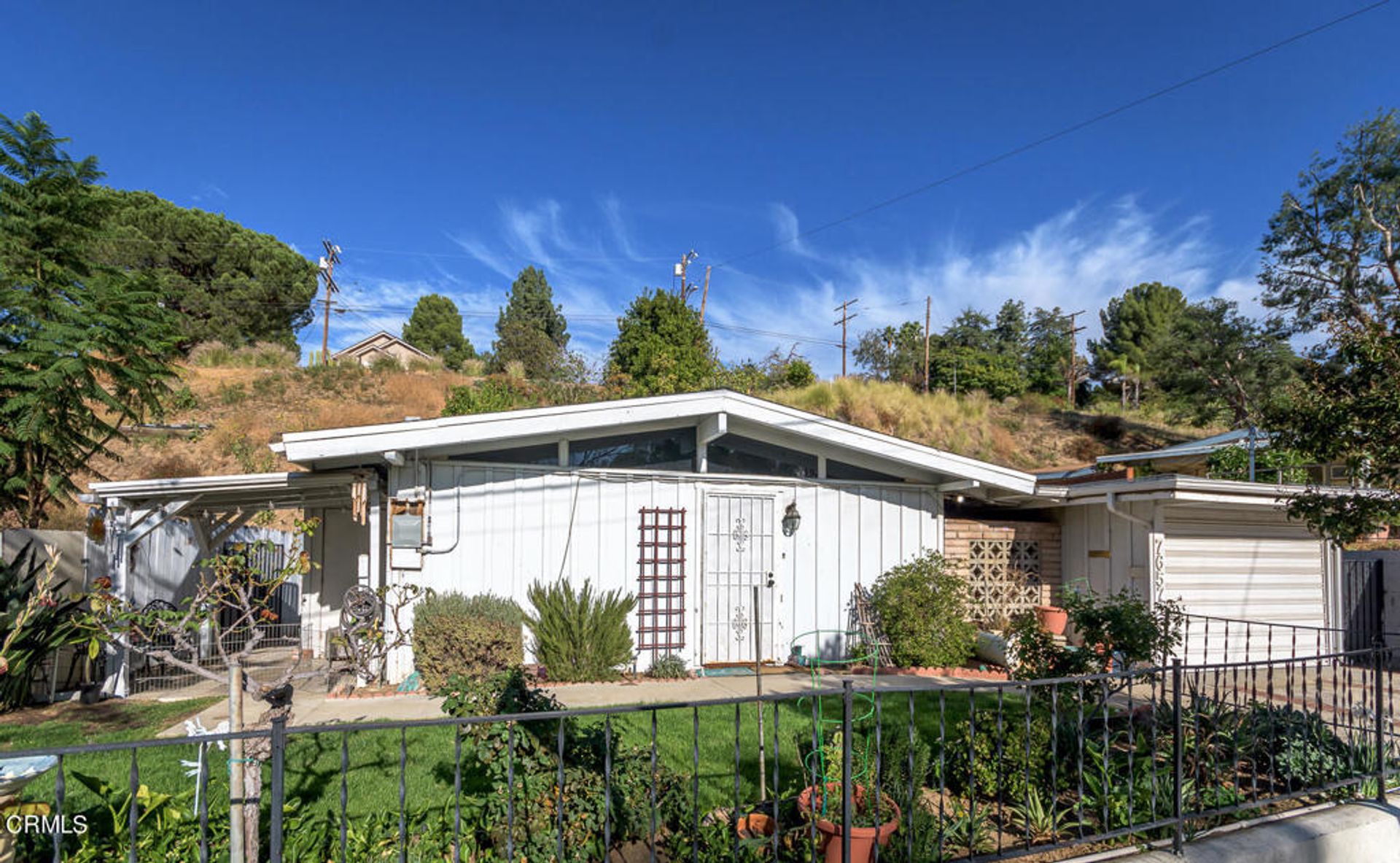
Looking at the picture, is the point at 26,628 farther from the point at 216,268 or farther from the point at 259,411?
the point at 216,268

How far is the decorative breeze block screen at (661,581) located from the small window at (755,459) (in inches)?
34.0

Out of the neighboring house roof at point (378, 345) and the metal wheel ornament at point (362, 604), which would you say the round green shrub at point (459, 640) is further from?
the neighboring house roof at point (378, 345)

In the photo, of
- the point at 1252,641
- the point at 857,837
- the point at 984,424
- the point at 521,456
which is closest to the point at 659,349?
the point at 984,424

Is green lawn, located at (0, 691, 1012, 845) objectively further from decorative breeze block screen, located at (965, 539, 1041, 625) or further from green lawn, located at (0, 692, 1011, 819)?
decorative breeze block screen, located at (965, 539, 1041, 625)

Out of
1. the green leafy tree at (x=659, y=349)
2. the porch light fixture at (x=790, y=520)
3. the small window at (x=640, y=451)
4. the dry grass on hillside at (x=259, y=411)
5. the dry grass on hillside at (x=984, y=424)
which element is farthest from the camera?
the green leafy tree at (x=659, y=349)

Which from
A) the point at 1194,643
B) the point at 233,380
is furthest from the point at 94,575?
the point at 233,380

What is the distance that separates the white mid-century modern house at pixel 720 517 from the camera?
26.3ft

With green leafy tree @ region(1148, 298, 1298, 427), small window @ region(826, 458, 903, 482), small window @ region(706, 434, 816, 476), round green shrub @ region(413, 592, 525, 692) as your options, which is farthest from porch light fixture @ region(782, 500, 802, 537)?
green leafy tree @ region(1148, 298, 1298, 427)

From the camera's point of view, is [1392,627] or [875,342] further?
[875,342]

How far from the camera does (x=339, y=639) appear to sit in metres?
6.72

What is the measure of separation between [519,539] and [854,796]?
521 centimetres

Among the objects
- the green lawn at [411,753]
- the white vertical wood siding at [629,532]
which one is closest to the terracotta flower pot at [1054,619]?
the white vertical wood siding at [629,532]

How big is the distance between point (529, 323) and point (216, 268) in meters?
13.6

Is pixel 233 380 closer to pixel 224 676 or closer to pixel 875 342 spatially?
pixel 224 676
